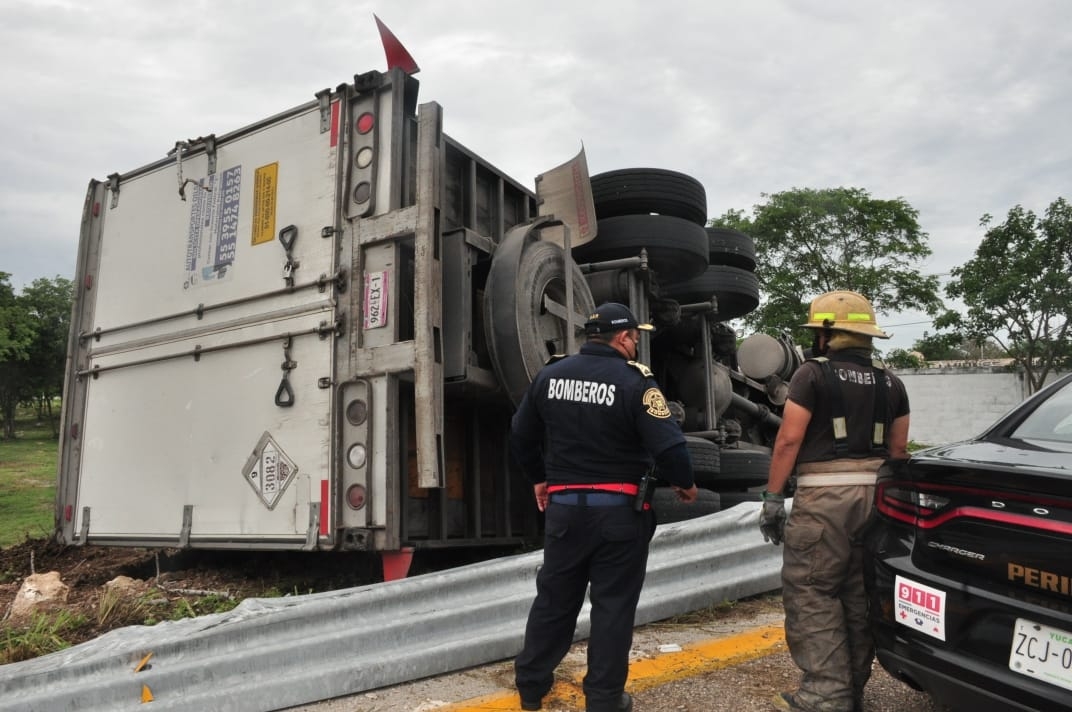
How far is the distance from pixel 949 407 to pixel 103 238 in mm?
30983

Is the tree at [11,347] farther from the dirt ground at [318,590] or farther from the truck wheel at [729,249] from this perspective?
the truck wheel at [729,249]

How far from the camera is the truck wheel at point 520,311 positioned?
14.3 ft

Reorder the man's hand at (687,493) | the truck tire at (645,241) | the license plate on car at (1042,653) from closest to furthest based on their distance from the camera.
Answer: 1. the license plate on car at (1042,653)
2. the man's hand at (687,493)
3. the truck tire at (645,241)

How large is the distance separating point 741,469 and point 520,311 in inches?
104

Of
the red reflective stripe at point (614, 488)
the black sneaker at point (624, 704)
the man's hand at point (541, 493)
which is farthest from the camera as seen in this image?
the man's hand at point (541, 493)

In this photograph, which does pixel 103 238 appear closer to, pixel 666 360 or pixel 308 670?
pixel 308 670

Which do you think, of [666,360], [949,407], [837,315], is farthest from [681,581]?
[949,407]

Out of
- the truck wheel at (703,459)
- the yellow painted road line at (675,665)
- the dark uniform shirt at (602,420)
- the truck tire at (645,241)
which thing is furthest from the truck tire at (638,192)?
the yellow painted road line at (675,665)

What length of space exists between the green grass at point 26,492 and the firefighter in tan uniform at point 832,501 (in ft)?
17.6

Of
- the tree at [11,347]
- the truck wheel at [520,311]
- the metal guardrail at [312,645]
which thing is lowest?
the metal guardrail at [312,645]

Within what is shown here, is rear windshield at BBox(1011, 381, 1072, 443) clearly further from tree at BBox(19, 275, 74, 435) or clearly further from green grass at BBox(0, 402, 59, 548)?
tree at BBox(19, 275, 74, 435)

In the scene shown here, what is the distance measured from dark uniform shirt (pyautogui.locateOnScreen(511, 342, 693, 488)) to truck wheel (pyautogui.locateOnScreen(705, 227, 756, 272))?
4.84 meters

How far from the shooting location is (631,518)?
9.36ft

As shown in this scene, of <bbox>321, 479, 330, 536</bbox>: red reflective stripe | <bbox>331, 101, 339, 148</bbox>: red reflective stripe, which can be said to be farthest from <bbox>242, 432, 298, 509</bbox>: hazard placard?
<bbox>331, 101, 339, 148</bbox>: red reflective stripe
